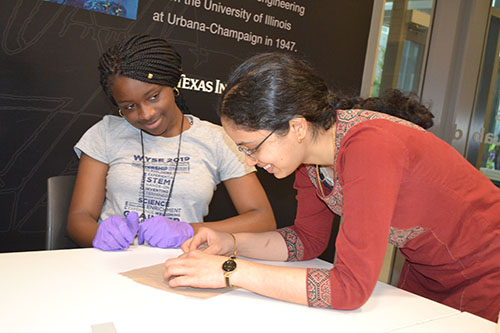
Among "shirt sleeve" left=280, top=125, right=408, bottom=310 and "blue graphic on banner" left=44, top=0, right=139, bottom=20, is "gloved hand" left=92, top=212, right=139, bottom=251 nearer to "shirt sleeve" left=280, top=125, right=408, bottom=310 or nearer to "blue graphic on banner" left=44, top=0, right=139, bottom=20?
"shirt sleeve" left=280, top=125, right=408, bottom=310

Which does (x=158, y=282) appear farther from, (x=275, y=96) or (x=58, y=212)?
(x=58, y=212)

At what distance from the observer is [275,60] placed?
108 centimetres

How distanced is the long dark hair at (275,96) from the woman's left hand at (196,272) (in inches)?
12.8

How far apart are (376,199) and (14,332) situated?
703 mm

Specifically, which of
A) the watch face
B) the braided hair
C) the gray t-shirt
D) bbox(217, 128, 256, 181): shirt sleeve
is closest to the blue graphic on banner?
the braided hair

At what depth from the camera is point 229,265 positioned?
3.42 feet

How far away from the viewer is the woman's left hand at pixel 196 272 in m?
1.03

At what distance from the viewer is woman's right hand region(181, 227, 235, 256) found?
1.26 metres

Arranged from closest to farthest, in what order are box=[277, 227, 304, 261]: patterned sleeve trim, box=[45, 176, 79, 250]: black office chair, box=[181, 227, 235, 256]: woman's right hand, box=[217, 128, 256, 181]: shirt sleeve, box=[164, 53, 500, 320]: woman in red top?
box=[164, 53, 500, 320]: woman in red top
box=[181, 227, 235, 256]: woman's right hand
box=[277, 227, 304, 261]: patterned sleeve trim
box=[45, 176, 79, 250]: black office chair
box=[217, 128, 256, 181]: shirt sleeve

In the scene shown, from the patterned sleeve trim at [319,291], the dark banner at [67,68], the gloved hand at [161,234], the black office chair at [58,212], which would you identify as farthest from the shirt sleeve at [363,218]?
the dark banner at [67,68]

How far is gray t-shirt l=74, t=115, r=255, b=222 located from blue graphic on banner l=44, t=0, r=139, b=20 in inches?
19.6

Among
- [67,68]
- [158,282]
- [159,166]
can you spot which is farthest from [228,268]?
[67,68]

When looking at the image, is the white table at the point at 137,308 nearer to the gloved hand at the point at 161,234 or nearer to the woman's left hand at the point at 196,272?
the woman's left hand at the point at 196,272

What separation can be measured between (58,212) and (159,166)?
0.39 meters
